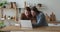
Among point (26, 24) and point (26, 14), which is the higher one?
point (26, 14)

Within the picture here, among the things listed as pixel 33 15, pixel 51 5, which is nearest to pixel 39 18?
pixel 33 15

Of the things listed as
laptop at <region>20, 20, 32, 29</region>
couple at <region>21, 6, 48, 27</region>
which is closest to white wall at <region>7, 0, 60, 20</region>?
couple at <region>21, 6, 48, 27</region>

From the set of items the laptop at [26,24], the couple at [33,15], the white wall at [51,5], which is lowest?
the laptop at [26,24]

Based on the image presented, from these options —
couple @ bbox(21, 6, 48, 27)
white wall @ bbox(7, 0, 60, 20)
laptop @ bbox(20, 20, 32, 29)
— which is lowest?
laptop @ bbox(20, 20, 32, 29)

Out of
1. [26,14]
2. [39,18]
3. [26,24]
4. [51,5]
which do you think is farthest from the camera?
[51,5]

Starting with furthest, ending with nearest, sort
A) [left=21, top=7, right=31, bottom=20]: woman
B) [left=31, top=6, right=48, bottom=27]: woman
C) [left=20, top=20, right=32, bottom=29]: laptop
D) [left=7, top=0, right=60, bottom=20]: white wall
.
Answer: [left=7, top=0, right=60, bottom=20]: white wall
[left=21, top=7, right=31, bottom=20]: woman
[left=31, top=6, right=48, bottom=27]: woman
[left=20, top=20, right=32, bottom=29]: laptop

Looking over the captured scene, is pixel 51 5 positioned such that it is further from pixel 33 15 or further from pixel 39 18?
pixel 39 18

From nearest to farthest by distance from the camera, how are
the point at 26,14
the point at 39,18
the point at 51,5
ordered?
the point at 39,18 → the point at 26,14 → the point at 51,5

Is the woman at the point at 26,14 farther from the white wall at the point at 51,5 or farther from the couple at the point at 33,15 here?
the white wall at the point at 51,5

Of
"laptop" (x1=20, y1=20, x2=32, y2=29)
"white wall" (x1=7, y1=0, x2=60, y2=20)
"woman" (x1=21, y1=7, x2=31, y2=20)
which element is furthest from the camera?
"white wall" (x1=7, y1=0, x2=60, y2=20)

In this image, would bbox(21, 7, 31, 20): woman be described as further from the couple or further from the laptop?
the laptop

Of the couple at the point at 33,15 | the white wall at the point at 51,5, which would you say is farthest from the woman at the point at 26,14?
the white wall at the point at 51,5

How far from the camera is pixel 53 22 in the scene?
4.40m

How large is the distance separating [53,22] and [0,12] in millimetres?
2027
